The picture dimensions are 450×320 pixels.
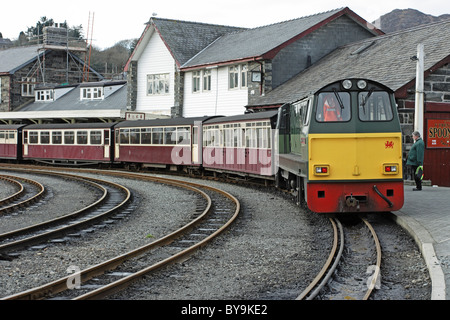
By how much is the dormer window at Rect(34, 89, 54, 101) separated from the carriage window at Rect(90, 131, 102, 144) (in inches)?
785

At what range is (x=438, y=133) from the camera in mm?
19203

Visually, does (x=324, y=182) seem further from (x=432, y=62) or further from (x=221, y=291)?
(x=432, y=62)

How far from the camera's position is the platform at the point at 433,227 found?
686 centimetres

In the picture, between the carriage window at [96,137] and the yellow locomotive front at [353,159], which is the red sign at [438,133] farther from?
the carriage window at [96,137]

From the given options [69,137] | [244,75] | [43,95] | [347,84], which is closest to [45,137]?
[69,137]

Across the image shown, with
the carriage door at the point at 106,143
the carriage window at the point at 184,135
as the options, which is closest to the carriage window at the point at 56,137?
the carriage door at the point at 106,143

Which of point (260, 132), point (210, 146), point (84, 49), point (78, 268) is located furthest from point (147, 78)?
point (78, 268)

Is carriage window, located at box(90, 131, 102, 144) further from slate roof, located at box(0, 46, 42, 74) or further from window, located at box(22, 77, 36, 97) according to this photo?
slate roof, located at box(0, 46, 42, 74)

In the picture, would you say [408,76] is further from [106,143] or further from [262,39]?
[106,143]

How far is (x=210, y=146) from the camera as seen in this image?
2375 centimetres

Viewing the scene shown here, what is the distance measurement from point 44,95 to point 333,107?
43.0 metres

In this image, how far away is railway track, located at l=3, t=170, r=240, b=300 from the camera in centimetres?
662

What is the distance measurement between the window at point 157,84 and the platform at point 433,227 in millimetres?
21666

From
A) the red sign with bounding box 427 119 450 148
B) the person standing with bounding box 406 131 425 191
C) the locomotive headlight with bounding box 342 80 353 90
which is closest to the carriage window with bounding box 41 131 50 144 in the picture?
the red sign with bounding box 427 119 450 148
